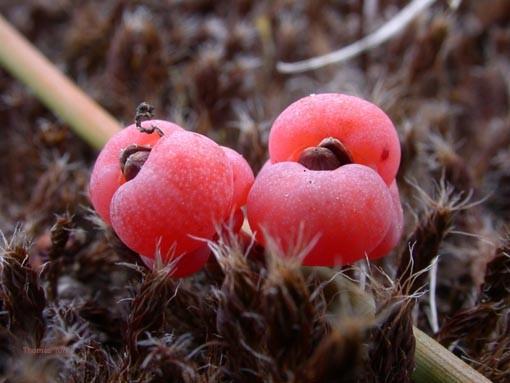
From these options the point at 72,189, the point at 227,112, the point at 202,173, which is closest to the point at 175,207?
the point at 202,173

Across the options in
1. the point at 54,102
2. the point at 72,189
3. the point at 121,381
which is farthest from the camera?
the point at 54,102

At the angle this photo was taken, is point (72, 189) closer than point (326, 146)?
No

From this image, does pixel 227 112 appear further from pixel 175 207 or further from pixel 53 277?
pixel 175 207

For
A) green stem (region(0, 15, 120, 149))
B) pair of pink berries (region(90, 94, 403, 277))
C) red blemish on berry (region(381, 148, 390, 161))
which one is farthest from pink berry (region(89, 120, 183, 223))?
green stem (region(0, 15, 120, 149))

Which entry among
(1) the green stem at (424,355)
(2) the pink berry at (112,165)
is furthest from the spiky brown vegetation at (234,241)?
(2) the pink berry at (112,165)

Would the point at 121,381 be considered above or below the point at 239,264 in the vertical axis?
below

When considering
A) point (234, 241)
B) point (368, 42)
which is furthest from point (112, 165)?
point (368, 42)

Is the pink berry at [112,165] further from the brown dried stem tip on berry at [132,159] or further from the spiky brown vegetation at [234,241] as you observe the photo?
the spiky brown vegetation at [234,241]
